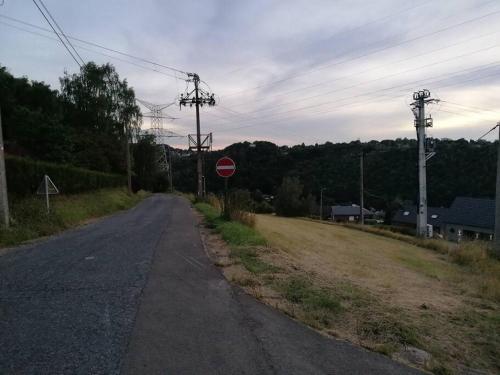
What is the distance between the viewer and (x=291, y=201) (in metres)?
51.0

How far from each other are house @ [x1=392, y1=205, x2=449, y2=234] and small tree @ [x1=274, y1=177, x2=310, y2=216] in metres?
18.3

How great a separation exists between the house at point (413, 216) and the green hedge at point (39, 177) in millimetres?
47528

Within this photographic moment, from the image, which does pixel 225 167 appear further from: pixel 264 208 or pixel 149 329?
pixel 264 208

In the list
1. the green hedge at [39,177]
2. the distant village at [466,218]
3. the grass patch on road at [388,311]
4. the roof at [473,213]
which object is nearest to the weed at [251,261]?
the grass patch on road at [388,311]

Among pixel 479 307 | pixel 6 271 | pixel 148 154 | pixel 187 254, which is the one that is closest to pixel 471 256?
pixel 479 307

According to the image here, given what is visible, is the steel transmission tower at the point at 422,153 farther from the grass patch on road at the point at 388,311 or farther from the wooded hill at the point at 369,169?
the grass patch on road at the point at 388,311

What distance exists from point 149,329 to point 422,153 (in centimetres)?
3396

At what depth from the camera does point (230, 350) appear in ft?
12.6

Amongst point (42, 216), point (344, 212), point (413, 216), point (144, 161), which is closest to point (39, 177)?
point (42, 216)

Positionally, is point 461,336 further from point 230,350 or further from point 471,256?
point 471,256

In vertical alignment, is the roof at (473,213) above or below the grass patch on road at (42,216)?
below

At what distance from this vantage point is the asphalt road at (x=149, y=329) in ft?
11.6

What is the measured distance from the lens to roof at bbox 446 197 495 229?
4462 cm

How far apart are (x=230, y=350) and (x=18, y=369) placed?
199cm
